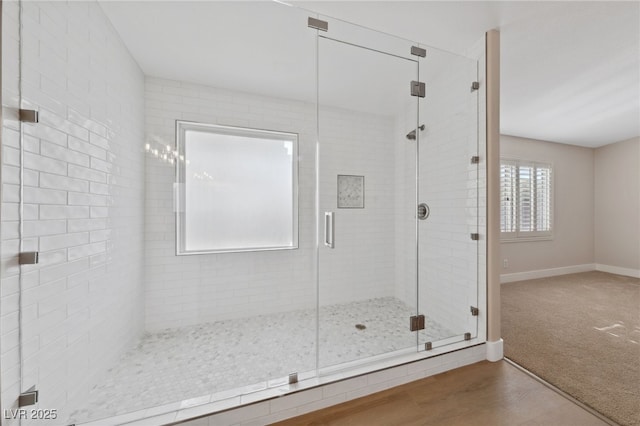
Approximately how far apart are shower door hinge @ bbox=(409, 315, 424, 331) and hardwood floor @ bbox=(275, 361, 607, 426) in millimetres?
338

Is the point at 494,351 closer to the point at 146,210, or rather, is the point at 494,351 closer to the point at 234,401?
the point at 234,401

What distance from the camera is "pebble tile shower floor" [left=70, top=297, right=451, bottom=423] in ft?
4.89

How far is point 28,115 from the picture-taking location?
1102 mm

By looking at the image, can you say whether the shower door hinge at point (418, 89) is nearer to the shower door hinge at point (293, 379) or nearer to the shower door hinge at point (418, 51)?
the shower door hinge at point (418, 51)

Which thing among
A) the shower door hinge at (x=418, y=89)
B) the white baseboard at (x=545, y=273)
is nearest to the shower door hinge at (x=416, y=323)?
the shower door hinge at (x=418, y=89)

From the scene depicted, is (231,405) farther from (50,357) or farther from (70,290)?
(70,290)

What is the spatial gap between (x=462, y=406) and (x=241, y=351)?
5.20 feet

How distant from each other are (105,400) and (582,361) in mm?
3345

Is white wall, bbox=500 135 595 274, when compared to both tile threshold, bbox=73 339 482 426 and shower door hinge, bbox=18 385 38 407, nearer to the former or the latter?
tile threshold, bbox=73 339 482 426

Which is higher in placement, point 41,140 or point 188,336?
point 41,140

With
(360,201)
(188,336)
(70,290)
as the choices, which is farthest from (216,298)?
(360,201)

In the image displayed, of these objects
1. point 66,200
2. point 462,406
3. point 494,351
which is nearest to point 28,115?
point 66,200

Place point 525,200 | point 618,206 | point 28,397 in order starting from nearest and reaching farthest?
point 28,397 < point 525,200 < point 618,206

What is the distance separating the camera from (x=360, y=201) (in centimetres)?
224
